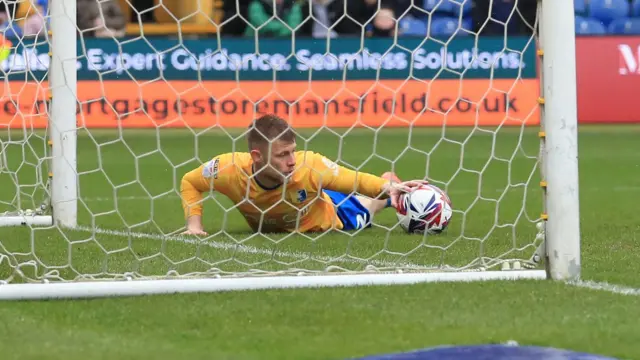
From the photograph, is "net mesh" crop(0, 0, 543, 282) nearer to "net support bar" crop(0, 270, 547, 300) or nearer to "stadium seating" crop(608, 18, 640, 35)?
"net support bar" crop(0, 270, 547, 300)

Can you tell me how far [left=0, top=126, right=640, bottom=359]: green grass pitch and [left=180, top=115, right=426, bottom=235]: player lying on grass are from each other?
168mm

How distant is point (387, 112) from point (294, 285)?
10.2 m

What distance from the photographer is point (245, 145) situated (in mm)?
12562

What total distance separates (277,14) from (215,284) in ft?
25.4

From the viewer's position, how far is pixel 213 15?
43.9ft

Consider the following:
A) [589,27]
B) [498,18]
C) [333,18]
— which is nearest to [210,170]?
[498,18]

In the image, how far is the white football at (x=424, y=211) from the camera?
6.71 metres

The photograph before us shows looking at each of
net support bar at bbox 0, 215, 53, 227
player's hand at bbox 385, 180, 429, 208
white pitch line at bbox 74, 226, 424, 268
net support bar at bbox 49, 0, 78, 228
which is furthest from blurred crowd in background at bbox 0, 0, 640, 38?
player's hand at bbox 385, 180, 429, 208

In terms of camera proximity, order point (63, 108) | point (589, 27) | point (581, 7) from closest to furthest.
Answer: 1. point (63, 108)
2. point (589, 27)
3. point (581, 7)

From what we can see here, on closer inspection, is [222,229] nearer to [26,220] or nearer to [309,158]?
[309,158]

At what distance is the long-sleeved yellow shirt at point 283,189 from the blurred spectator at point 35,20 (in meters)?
1.16

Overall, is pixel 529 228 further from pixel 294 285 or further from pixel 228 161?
pixel 294 285

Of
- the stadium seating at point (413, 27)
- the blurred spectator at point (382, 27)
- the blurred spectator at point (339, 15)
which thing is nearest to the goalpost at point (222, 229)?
the blurred spectator at point (339, 15)

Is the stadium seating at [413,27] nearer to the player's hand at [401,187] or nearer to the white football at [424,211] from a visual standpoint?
the white football at [424,211]
